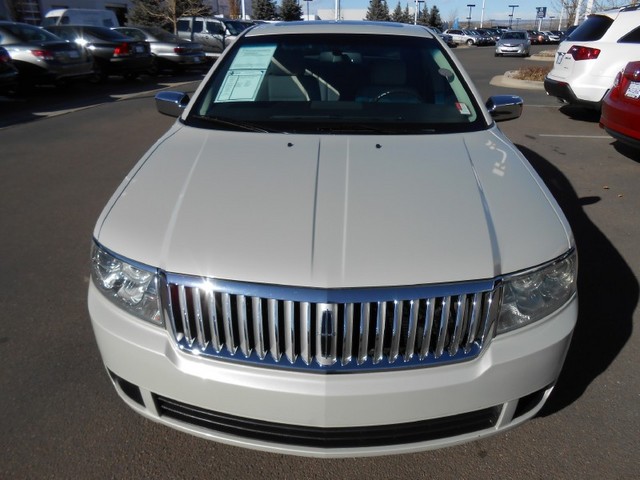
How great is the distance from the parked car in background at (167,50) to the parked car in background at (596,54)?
1168cm

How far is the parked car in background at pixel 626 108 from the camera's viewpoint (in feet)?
20.2

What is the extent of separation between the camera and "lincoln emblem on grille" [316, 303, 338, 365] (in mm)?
1751

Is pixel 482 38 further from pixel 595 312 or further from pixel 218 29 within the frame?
pixel 595 312

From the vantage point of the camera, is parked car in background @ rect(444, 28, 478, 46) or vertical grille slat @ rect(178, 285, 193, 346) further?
parked car in background @ rect(444, 28, 478, 46)

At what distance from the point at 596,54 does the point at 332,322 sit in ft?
29.5

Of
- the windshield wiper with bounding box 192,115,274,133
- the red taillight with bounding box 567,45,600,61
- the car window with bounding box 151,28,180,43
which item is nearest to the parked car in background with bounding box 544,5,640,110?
the red taillight with bounding box 567,45,600,61

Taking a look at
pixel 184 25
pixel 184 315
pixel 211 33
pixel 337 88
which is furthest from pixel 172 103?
pixel 184 25

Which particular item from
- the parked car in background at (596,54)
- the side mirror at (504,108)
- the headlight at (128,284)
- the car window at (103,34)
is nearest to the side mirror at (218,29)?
the car window at (103,34)

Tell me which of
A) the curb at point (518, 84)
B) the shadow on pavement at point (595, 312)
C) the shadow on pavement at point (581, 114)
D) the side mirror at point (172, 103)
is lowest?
the curb at point (518, 84)

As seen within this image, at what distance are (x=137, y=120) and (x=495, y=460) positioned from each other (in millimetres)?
9030

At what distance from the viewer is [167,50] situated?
16531 millimetres

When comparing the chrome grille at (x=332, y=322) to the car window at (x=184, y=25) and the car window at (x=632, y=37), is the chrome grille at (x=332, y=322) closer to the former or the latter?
the car window at (x=632, y=37)

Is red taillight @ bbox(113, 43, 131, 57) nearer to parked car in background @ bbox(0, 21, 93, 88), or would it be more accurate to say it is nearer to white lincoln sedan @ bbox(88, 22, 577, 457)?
parked car in background @ bbox(0, 21, 93, 88)

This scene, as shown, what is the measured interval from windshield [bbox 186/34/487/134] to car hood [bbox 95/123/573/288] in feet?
0.90
